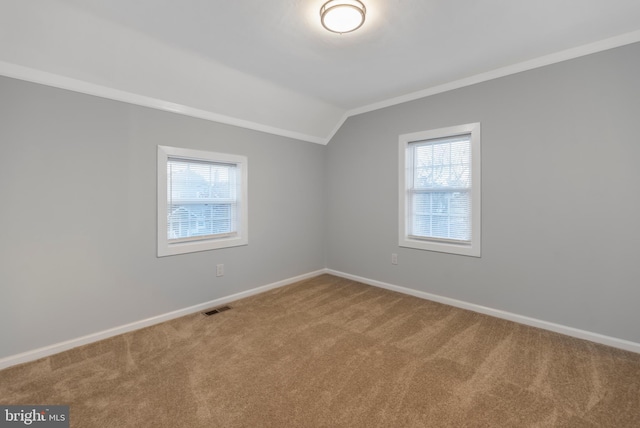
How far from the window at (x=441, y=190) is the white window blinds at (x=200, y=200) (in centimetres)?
214

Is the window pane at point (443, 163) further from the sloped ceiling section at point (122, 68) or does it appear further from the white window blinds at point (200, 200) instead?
the white window blinds at point (200, 200)

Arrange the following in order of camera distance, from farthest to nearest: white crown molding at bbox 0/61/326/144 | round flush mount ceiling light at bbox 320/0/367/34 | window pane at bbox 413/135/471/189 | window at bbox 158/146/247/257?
window pane at bbox 413/135/471/189 → window at bbox 158/146/247/257 → white crown molding at bbox 0/61/326/144 → round flush mount ceiling light at bbox 320/0/367/34

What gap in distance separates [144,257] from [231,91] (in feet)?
6.21

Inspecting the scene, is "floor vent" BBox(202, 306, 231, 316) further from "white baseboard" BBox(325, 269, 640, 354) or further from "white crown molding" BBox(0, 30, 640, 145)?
"white crown molding" BBox(0, 30, 640, 145)

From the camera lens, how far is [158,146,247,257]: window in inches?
112

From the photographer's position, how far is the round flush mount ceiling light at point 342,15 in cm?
183

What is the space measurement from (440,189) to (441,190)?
0.02 metres

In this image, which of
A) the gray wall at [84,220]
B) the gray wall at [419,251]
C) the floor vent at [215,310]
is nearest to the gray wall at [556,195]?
the gray wall at [419,251]

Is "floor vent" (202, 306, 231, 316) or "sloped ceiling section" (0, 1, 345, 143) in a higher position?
"sloped ceiling section" (0, 1, 345, 143)

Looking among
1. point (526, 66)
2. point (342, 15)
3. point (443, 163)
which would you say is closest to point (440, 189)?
point (443, 163)

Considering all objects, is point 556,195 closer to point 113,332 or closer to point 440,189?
point 440,189

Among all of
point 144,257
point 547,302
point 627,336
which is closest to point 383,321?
point 547,302

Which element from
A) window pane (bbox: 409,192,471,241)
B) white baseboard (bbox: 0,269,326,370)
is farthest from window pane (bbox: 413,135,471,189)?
white baseboard (bbox: 0,269,326,370)

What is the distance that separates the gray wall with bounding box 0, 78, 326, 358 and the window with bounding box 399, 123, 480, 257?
2.15 metres
